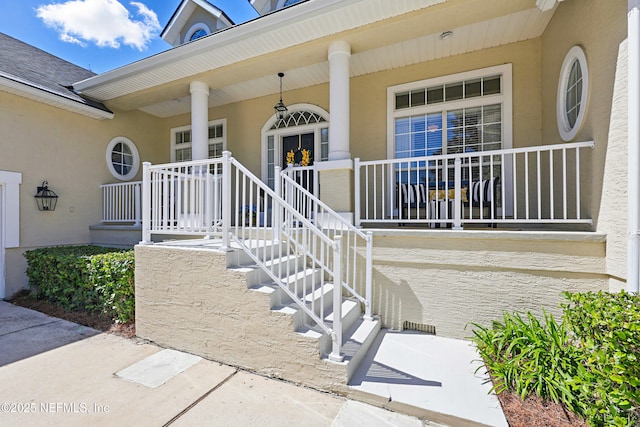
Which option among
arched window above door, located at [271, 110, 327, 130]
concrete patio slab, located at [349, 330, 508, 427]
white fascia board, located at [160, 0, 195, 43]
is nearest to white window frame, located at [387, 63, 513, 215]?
arched window above door, located at [271, 110, 327, 130]

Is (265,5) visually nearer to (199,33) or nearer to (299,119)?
(199,33)

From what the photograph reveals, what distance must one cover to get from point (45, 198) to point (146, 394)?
5.52m

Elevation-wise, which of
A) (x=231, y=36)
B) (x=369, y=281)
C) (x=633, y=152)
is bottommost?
(x=369, y=281)

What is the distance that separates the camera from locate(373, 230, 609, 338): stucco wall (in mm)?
3105

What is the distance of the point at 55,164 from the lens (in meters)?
6.05

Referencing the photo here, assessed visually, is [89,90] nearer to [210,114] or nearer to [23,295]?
[210,114]

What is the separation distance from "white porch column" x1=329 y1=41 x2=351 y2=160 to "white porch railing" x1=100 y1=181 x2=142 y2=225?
446 centimetres

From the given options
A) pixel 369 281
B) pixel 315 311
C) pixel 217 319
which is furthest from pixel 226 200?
pixel 369 281

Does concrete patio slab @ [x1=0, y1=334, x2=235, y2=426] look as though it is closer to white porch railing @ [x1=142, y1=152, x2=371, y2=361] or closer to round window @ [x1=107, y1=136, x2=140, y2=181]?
white porch railing @ [x1=142, y1=152, x2=371, y2=361]

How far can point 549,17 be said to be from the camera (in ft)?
14.0

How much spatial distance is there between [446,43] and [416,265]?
3852 mm

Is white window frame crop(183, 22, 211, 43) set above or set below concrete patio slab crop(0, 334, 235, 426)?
above

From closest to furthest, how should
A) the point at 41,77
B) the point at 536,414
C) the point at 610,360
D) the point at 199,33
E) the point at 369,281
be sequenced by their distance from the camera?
1. the point at 610,360
2. the point at 536,414
3. the point at 369,281
4. the point at 41,77
5. the point at 199,33

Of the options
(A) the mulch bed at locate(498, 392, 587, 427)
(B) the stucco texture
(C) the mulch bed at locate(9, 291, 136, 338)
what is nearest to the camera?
(A) the mulch bed at locate(498, 392, 587, 427)
